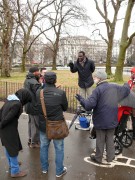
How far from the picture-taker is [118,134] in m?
6.19

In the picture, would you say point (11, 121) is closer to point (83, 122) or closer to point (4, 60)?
point (83, 122)

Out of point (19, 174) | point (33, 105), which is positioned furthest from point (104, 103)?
point (19, 174)

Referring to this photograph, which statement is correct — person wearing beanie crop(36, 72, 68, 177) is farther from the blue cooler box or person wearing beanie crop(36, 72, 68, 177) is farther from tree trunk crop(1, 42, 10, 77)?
tree trunk crop(1, 42, 10, 77)

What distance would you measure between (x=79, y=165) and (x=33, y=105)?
1630mm

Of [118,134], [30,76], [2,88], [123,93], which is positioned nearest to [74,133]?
[118,134]

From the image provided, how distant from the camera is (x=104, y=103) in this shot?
16.8 feet

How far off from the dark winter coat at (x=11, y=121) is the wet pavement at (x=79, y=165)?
24.6 inches

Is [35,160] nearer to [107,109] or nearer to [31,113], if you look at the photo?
[31,113]

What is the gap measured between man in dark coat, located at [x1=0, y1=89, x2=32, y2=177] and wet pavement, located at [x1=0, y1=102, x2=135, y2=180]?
43 centimetres

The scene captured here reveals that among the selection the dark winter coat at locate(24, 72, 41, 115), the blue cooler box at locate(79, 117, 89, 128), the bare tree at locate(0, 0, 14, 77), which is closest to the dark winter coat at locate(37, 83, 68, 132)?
the dark winter coat at locate(24, 72, 41, 115)

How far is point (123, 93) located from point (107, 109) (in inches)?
18.1

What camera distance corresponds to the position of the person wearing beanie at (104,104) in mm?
5082

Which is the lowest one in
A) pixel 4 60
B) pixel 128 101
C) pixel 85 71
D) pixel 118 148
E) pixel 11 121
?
pixel 118 148

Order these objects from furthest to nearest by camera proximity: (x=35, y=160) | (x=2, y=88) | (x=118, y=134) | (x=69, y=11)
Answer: (x=69, y=11) < (x=2, y=88) < (x=118, y=134) < (x=35, y=160)
